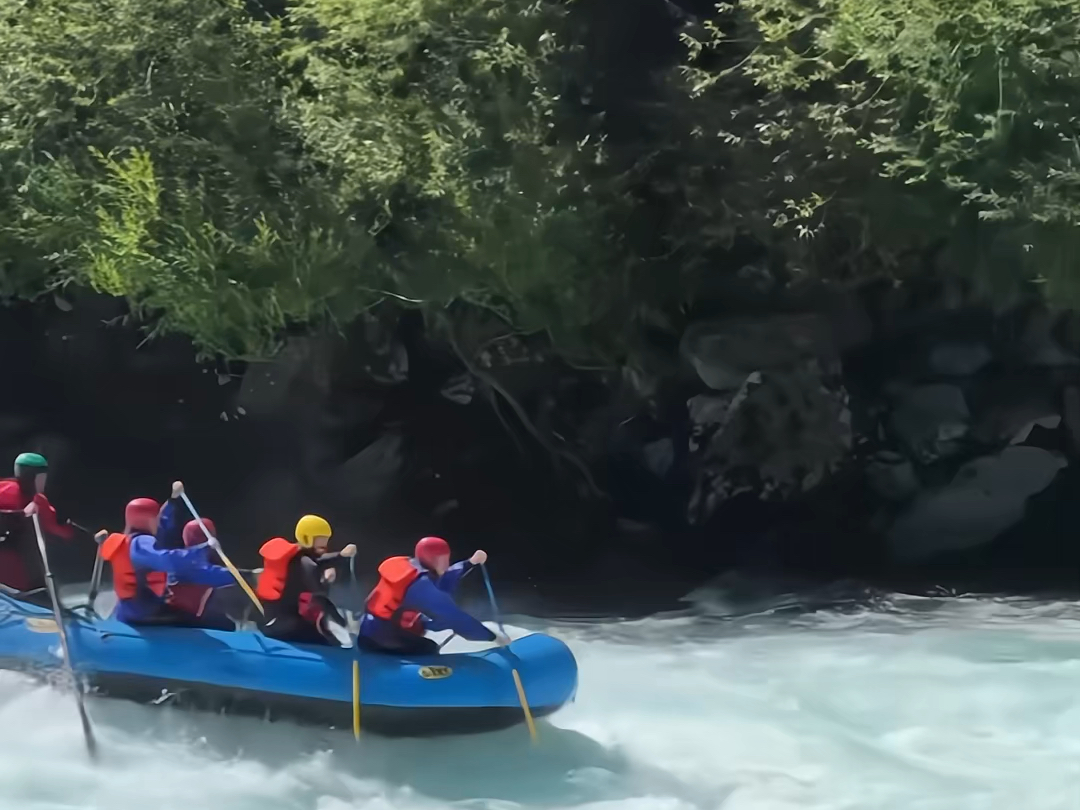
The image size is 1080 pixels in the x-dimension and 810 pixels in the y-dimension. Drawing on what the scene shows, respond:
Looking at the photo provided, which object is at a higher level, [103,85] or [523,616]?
[103,85]

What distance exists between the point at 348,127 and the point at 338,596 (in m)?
4.14

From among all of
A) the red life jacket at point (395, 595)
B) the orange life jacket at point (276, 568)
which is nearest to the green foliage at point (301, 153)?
the orange life jacket at point (276, 568)

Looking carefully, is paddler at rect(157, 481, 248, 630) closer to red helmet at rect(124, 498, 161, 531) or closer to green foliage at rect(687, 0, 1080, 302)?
red helmet at rect(124, 498, 161, 531)

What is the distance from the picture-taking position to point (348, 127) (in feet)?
34.2

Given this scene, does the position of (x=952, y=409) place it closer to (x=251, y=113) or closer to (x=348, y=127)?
(x=348, y=127)

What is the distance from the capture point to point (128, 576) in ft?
25.4

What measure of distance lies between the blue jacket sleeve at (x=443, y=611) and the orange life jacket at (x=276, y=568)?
786 mm

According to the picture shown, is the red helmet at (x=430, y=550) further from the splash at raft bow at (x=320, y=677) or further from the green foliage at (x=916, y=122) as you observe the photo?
the green foliage at (x=916, y=122)

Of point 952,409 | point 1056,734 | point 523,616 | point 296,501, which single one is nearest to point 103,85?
point 296,501

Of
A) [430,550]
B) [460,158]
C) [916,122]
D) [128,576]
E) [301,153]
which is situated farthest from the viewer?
[301,153]

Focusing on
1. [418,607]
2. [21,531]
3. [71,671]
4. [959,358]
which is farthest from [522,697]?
[959,358]

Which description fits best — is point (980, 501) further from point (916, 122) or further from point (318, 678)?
point (318, 678)

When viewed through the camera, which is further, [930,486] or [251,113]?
[930,486]

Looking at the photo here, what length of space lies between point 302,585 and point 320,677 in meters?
0.56
